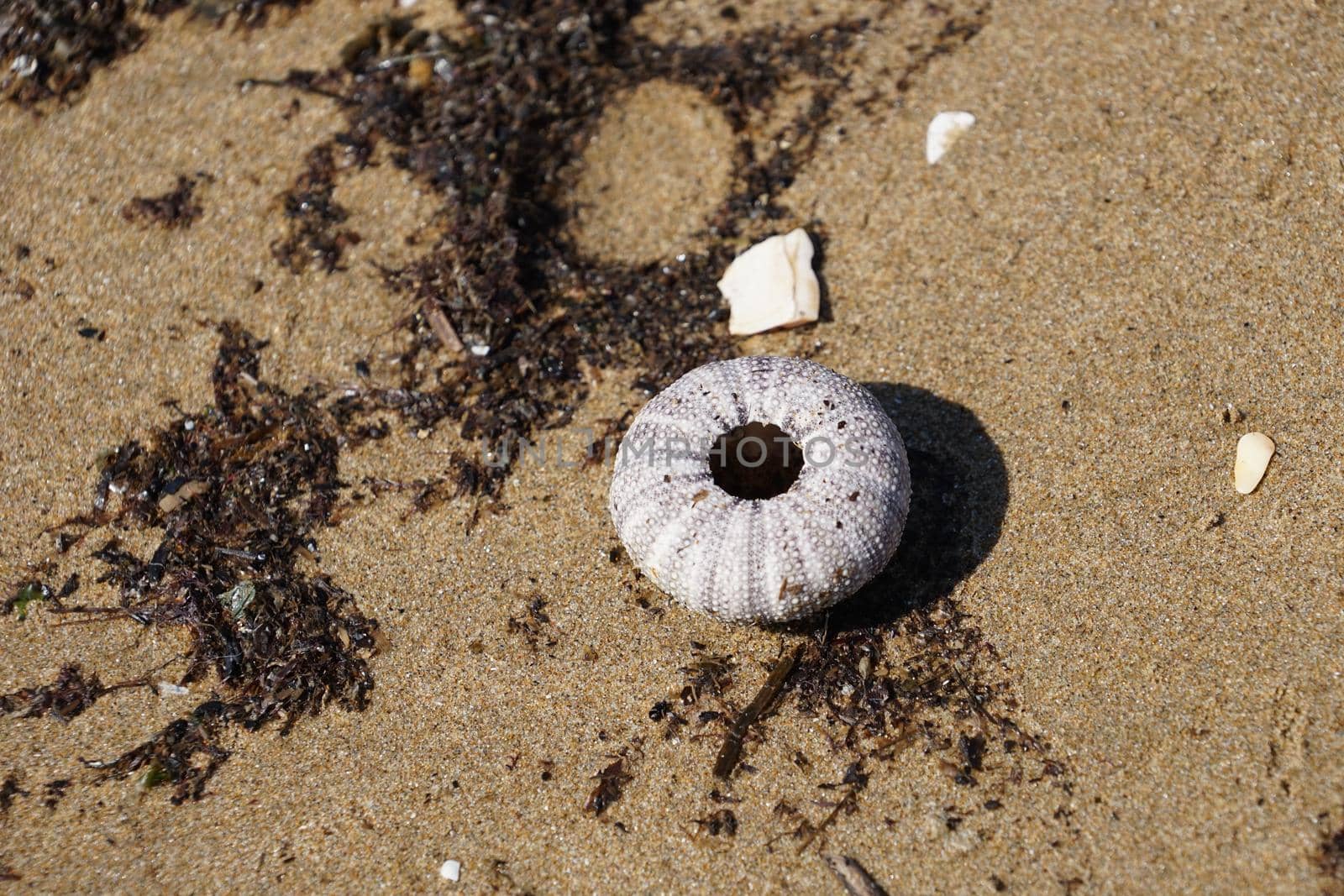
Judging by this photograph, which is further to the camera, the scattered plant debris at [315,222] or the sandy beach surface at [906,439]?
the scattered plant debris at [315,222]

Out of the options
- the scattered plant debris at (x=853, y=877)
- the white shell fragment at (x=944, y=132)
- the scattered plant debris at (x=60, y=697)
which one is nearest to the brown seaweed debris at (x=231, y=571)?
the scattered plant debris at (x=60, y=697)

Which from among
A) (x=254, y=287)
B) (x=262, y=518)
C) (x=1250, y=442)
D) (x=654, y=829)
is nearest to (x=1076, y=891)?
(x=654, y=829)

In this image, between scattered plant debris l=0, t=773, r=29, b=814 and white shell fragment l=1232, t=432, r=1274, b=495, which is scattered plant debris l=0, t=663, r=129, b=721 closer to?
scattered plant debris l=0, t=773, r=29, b=814

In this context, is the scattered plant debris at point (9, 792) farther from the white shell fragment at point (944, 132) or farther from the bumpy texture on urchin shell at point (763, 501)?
the white shell fragment at point (944, 132)

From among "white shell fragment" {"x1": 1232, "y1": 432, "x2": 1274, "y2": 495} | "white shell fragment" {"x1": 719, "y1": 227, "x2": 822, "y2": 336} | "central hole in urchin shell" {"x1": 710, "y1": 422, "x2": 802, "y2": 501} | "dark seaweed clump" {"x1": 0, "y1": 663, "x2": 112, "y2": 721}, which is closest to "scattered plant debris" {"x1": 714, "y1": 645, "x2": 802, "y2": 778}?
"central hole in urchin shell" {"x1": 710, "y1": 422, "x2": 802, "y2": 501}

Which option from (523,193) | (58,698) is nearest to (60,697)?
(58,698)

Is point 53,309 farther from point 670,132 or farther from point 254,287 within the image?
point 670,132
